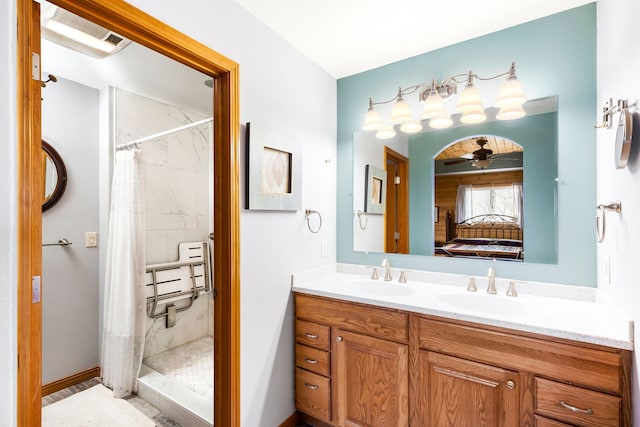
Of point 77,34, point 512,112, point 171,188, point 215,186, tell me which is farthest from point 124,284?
point 512,112

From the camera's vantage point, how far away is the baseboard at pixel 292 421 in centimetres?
187

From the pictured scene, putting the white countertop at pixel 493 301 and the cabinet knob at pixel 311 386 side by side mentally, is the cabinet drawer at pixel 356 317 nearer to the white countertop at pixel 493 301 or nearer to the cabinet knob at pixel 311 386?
the white countertop at pixel 493 301

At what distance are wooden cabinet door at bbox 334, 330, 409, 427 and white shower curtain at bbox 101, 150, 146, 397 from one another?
4.95 feet

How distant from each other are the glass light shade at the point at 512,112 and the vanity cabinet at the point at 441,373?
3.81ft

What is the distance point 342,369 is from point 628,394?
119 cm

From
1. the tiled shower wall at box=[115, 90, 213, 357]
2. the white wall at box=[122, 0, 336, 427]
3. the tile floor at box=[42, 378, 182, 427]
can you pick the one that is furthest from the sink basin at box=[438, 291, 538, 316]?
the tiled shower wall at box=[115, 90, 213, 357]

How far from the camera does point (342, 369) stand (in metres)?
1.77

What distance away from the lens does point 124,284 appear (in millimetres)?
2266

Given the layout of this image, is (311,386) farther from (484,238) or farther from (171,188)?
(171,188)

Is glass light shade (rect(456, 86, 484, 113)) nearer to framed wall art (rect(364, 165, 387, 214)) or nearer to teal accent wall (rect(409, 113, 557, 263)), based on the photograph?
teal accent wall (rect(409, 113, 557, 263))

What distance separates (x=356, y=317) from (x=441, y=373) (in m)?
0.48

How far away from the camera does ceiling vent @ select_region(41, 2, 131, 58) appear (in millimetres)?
1565

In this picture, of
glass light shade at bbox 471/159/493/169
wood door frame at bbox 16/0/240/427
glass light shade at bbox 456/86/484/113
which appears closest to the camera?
wood door frame at bbox 16/0/240/427

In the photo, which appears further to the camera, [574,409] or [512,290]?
[512,290]
